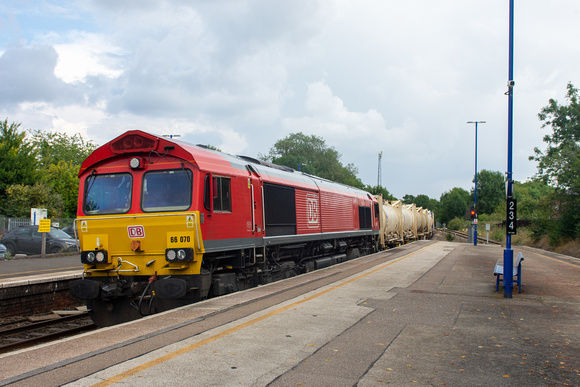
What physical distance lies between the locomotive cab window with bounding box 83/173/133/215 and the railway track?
2.64m

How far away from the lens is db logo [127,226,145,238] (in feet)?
30.0

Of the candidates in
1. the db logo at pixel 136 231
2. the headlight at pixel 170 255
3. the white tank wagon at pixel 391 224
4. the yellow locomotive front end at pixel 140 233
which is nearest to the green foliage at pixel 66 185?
the white tank wagon at pixel 391 224

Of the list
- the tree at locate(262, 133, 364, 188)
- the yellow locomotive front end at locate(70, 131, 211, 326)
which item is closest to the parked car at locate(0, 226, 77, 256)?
the yellow locomotive front end at locate(70, 131, 211, 326)

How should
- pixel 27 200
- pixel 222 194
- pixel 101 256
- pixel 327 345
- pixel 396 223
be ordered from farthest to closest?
pixel 27 200 < pixel 396 223 < pixel 222 194 < pixel 101 256 < pixel 327 345

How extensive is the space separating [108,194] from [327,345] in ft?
18.5

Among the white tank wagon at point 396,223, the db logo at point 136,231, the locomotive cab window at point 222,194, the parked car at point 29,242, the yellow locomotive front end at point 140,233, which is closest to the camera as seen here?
the yellow locomotive front end at point 140,233

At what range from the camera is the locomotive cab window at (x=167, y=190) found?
29.7ft

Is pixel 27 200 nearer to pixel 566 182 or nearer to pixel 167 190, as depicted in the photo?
pixel 167 190

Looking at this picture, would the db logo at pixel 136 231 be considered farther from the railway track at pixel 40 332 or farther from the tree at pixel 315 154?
the tree at pixel 315 154

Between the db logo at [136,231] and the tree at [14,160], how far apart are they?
29164 millimetres

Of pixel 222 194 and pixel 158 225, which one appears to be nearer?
pixel 158 225

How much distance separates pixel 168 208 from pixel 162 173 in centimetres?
73

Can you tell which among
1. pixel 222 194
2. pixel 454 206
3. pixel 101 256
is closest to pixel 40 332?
pixel 101 256

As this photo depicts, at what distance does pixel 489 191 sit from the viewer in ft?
312
